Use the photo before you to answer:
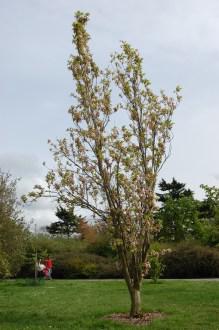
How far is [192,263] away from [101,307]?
1626 cm

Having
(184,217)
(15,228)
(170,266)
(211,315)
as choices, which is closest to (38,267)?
(15,228)

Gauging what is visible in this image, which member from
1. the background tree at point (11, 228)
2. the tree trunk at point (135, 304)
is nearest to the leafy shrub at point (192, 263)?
the background tree at point (11, 228)

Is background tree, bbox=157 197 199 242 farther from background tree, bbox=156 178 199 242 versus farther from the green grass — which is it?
the green grass

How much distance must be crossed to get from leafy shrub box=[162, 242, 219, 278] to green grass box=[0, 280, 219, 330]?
9.21 metres

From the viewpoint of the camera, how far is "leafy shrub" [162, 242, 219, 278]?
1190 inches

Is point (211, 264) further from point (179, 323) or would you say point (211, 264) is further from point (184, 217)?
point (179, 323)

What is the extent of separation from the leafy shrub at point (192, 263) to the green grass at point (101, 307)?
9209 mm

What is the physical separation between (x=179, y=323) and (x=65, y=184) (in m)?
4.18

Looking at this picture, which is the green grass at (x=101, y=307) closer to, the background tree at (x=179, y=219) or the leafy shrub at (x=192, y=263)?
the leafy shrub at (x=192, y=263)

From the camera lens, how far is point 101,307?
49.1ft

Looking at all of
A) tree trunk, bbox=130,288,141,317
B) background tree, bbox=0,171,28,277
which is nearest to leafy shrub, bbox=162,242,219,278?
background tree, bbox=0,171,28,277

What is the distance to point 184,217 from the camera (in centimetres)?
4091

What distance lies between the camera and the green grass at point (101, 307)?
38.5ft

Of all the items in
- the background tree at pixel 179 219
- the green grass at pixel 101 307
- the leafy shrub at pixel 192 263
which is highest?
the background tree at pixel 179 219
